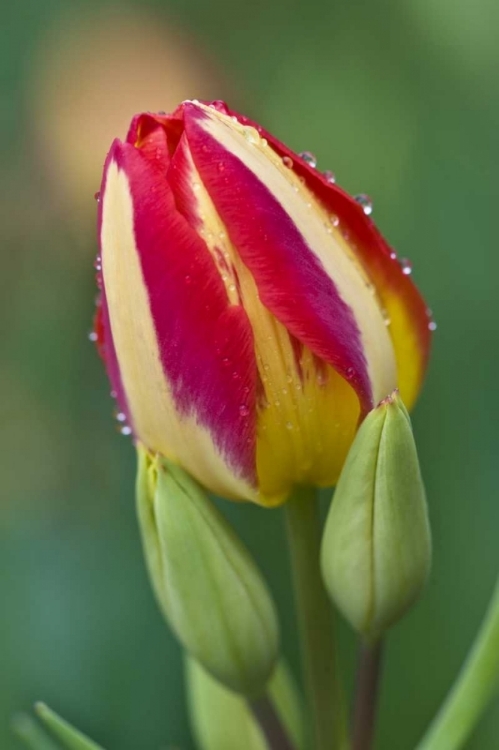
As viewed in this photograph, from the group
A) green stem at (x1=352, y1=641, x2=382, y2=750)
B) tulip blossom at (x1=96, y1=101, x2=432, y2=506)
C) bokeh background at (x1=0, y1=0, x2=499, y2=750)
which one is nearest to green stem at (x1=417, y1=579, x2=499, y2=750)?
green stem at (x1=352, y1=641, x2=382, y2=750)

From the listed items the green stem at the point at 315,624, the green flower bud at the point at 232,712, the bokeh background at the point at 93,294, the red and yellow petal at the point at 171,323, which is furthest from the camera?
the bokeh background at the point at 93,294

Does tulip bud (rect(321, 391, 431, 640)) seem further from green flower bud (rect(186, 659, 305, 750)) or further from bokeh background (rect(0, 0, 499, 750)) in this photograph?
bokeh background (rect(0, 0, 499, 750))

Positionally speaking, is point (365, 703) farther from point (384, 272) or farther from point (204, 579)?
point (384, 272)

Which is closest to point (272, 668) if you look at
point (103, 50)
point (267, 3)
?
point (267, 3)

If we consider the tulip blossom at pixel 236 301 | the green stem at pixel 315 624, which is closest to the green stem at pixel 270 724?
the green stem at pixel 315 624

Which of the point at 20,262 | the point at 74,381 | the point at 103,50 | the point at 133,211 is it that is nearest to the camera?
the point at 133,211

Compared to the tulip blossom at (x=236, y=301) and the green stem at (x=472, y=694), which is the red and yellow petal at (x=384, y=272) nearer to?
the tulip blossom at (x=236, y=301)

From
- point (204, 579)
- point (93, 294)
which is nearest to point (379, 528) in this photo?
point (204, 579)

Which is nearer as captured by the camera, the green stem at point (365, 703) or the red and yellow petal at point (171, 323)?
the red and yellow petal at point (171, 323)

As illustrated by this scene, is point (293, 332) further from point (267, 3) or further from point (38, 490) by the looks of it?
point (267, 3)
